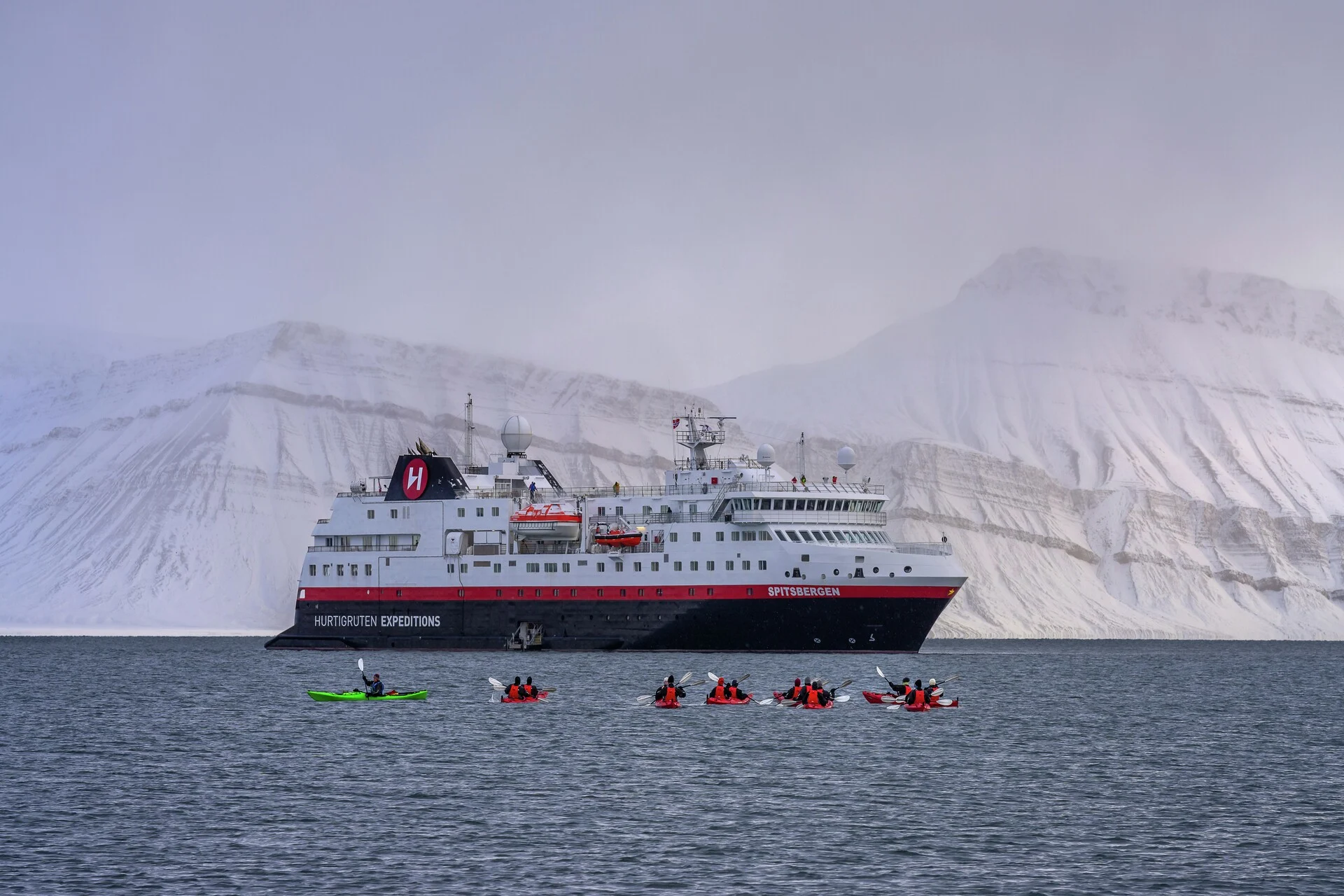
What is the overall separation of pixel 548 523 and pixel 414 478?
9.89 meters

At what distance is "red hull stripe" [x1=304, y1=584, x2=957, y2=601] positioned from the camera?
→ 299ft

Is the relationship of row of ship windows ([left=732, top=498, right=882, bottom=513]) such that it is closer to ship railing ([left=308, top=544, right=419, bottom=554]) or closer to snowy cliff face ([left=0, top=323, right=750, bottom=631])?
ship railing ([left=308, top=544, right=419, bottom=554])

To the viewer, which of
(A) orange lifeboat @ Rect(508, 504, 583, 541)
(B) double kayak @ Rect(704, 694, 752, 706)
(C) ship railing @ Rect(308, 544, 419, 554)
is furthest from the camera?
(C) ship railing @ Rect(308, 544, 419, 554)

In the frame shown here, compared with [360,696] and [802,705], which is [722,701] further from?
[360,696]

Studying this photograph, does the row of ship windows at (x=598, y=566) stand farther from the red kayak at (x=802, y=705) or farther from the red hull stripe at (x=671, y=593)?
the red kayak at (x=802, y=705)

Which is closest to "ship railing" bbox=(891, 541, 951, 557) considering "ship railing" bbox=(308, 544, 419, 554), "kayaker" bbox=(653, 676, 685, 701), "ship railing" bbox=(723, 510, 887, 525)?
"ship railing" bbox=(723, 510, 887, 525)

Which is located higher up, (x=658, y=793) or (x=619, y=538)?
(x=619, y=538)

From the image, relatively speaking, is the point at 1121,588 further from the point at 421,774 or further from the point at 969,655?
the point at 421,774

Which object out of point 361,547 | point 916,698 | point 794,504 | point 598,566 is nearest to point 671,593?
point 598,566

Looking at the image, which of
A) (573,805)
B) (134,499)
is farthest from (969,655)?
(134,499)

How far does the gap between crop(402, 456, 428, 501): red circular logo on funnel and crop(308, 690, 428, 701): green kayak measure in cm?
3214

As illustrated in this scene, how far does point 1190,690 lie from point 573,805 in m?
49.3

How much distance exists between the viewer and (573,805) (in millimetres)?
42281

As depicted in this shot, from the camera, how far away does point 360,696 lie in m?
70.6
